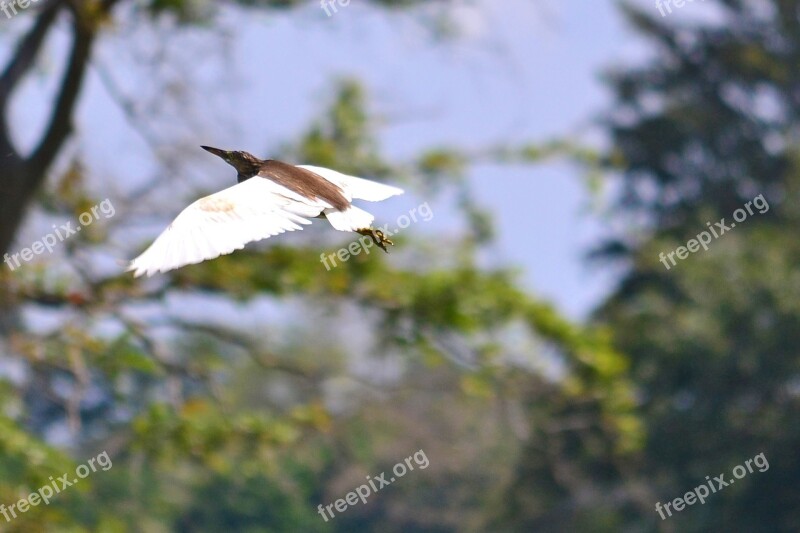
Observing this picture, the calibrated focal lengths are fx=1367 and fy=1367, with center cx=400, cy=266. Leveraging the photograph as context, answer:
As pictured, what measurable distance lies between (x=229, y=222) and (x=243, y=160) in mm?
486

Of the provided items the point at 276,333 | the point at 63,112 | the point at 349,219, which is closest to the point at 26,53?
the point at 63,112

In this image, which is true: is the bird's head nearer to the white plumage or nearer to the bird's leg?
the white plumage

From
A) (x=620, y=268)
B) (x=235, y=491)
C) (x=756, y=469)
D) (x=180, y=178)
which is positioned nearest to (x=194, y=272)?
(x=180, y=178)

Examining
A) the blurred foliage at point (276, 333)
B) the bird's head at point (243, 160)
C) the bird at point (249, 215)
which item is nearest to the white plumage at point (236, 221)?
the bird at point (249, 215)

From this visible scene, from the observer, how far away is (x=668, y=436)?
65.9 feet

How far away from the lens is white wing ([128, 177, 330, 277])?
357cm

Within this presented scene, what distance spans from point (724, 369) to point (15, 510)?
14.7m

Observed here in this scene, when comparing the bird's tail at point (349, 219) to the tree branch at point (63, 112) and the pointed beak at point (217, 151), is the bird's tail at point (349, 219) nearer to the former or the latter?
the pointed beak at point (217, 151)

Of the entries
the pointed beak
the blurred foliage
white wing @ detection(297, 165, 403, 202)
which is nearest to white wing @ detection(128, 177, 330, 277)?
the pointed beak

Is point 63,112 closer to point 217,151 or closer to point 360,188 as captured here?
point 360,188

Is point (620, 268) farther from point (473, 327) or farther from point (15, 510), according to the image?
point (15, 510)

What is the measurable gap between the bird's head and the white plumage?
167 mm

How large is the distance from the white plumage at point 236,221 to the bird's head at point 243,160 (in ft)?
0.55

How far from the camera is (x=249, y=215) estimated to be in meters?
3.75
